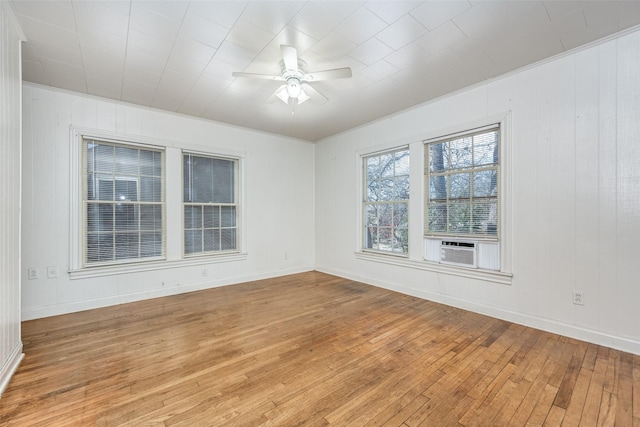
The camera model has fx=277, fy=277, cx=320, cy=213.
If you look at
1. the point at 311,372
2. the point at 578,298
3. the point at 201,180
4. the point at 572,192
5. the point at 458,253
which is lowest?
the point at 311,372

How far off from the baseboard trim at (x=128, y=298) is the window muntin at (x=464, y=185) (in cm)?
315

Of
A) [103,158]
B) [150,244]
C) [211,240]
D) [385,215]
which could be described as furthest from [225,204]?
[385,215]

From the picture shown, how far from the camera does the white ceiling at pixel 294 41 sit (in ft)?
6.90

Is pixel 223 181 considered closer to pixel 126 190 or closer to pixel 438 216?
pixel 126 190

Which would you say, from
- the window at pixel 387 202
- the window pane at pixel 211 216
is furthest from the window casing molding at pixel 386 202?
the window pane at pixel 211 216

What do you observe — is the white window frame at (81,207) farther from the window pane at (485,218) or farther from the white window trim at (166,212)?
the window pane at (485,218)

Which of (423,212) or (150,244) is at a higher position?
(423,212)

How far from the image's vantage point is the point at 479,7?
2092 millimetres

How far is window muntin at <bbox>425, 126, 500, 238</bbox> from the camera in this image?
131 inches

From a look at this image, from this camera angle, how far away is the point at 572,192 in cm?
269

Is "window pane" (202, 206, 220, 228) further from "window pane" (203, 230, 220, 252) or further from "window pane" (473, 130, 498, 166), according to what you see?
"window pane" (473, 130, 498, 166)

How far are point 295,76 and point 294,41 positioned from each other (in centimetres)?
32

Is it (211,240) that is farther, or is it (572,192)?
(211,240)

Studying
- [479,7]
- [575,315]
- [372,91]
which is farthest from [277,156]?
[575,315]
